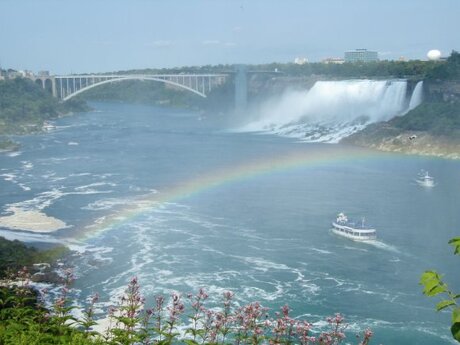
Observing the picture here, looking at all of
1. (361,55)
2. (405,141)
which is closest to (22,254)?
(405,141)

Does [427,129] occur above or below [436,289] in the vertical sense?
below

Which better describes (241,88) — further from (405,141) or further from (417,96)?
(405,141)

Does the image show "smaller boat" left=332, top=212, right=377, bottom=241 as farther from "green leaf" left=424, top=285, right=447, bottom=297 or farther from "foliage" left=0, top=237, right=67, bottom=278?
"green leaf" left=424, top=285, right=447, bottom=297

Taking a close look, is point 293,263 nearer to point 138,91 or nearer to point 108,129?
point 108,129

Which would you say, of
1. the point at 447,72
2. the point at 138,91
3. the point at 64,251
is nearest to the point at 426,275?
the point at 64,251

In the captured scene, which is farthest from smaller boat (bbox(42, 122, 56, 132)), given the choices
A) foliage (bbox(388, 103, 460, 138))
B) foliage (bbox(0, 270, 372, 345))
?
foliage (bbox(0, 270, 372, 345))

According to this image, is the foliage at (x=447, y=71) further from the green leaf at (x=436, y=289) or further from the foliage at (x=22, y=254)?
the green leaf at (x=436, y=289)

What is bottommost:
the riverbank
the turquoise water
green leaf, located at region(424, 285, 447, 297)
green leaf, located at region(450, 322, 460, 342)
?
the turquoise water
